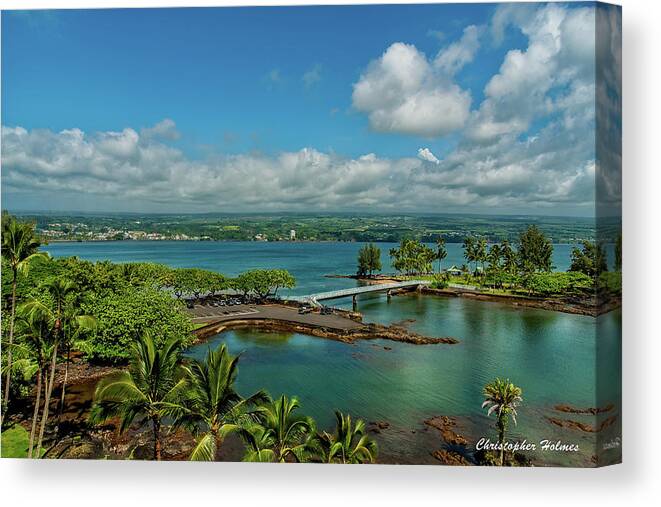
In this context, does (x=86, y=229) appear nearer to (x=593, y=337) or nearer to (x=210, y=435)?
(x=210, y=435)

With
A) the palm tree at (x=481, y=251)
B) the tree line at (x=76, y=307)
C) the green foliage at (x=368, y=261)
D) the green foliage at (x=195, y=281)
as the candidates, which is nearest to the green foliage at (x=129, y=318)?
the tree line at (x=76, y=307)

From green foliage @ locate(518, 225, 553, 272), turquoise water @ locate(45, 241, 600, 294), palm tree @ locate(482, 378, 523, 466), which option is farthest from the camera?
turquoise water @ locate(45, 241, 600, 294)

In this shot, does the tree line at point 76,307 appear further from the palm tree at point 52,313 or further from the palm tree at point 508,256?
the palm tree at point 508,256

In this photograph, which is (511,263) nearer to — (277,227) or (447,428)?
(447,428)

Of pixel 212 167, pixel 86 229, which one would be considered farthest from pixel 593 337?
pixel 86 229

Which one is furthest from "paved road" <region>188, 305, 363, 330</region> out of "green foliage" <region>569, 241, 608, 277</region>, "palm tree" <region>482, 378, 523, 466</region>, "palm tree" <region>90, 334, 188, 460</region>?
"green foliage" <region>569, 241, 608, 277</region>

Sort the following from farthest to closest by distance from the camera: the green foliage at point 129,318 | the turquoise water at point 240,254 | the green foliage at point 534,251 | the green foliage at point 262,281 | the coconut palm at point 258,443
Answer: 1. the green foliage at point 262,281
2. the turquoise water at point 240,254
3. the green foliage at point 534,251
4. the green foliage at point 129,318
5. the coconut palm at point 258,443

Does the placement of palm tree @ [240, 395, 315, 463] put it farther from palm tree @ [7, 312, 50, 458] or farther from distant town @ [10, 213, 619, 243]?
distant town @ [10, 213, 619, 243]
